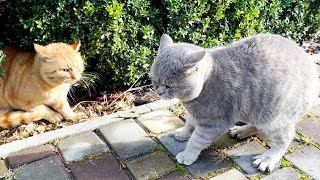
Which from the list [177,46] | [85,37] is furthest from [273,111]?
[85,37]

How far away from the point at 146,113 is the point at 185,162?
33.0 inches

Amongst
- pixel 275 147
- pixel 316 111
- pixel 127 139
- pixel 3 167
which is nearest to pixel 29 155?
pixel 3 167

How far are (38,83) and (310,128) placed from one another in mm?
2581

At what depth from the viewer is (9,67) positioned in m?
3.45

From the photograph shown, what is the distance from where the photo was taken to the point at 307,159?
296cm

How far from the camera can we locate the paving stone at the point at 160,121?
333 centimetres

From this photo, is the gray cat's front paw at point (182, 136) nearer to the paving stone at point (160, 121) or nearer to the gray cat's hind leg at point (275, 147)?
the paving stone at point (160, 121)

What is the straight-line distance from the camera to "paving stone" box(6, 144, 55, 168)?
2.88 meters

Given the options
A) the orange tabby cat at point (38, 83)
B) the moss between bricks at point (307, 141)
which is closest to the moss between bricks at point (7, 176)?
the orange tabby cat at point (38, 83)

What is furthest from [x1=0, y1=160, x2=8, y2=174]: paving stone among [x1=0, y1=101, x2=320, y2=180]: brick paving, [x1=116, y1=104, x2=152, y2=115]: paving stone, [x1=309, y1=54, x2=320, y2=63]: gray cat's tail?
[x1=309, y1=54, x2=320, y2=63]: gray cat's tail

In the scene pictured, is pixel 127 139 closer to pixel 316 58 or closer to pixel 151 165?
pixel 151 165

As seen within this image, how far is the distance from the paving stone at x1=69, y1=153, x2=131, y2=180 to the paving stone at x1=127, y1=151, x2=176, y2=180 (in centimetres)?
9

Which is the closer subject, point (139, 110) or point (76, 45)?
point (76, 45)

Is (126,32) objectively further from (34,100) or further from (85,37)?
(34,100)
